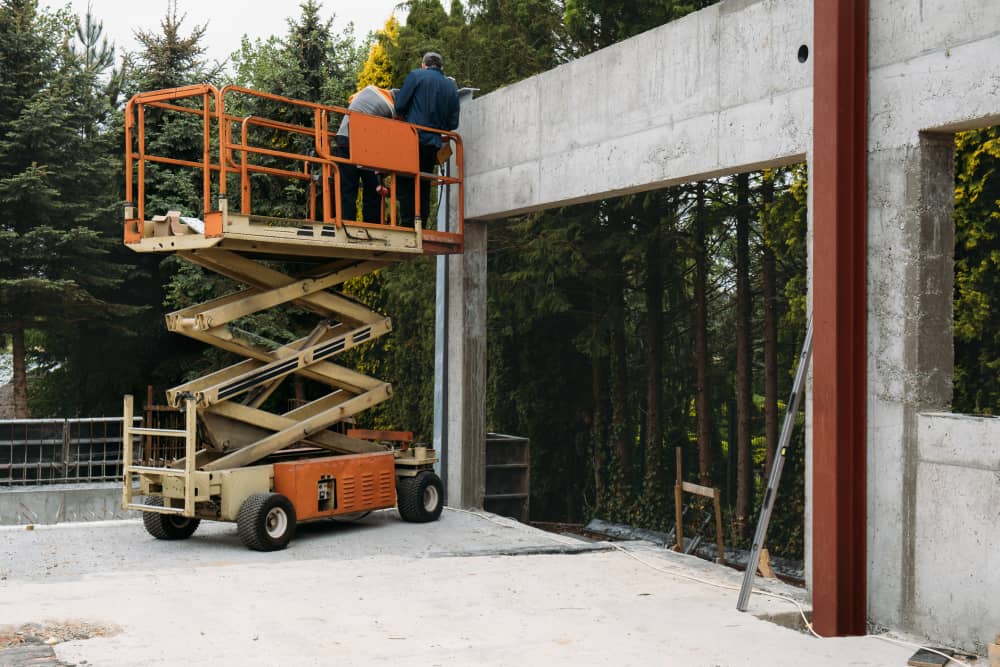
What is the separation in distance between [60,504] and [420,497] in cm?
854

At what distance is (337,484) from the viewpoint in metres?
11.2

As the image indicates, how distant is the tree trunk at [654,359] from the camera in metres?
20.0

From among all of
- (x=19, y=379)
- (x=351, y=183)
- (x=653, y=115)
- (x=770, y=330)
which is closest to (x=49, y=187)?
(x=19, y=379)

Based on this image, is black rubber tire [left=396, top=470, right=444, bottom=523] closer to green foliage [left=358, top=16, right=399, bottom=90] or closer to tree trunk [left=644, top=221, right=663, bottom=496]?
tree trunk [left=644, top=221, right=663, bottom=496]

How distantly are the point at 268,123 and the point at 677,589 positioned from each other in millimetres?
5653

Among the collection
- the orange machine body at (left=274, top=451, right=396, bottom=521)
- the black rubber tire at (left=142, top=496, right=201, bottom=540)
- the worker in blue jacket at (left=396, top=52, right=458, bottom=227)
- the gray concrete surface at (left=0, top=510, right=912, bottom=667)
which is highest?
the worker in blue jacket at (left=396, top=52, right=458, bottom=227)

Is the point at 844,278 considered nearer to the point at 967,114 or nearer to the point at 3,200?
the point at 967,114

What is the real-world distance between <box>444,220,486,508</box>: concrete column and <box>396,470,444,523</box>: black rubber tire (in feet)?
3.02

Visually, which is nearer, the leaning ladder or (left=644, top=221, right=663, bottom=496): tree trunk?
the leaning ladder

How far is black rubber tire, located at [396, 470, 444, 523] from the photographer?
11.9 metres

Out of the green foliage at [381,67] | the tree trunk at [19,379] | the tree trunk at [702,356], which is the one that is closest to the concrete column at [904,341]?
the tree trunk at [702,356]

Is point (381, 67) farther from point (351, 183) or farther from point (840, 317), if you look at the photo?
point (840, 317)

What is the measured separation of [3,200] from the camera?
74.9 ft

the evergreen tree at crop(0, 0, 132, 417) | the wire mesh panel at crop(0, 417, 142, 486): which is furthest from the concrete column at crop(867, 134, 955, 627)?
the evergreen tree at crop(0, 0, 132, 417)
